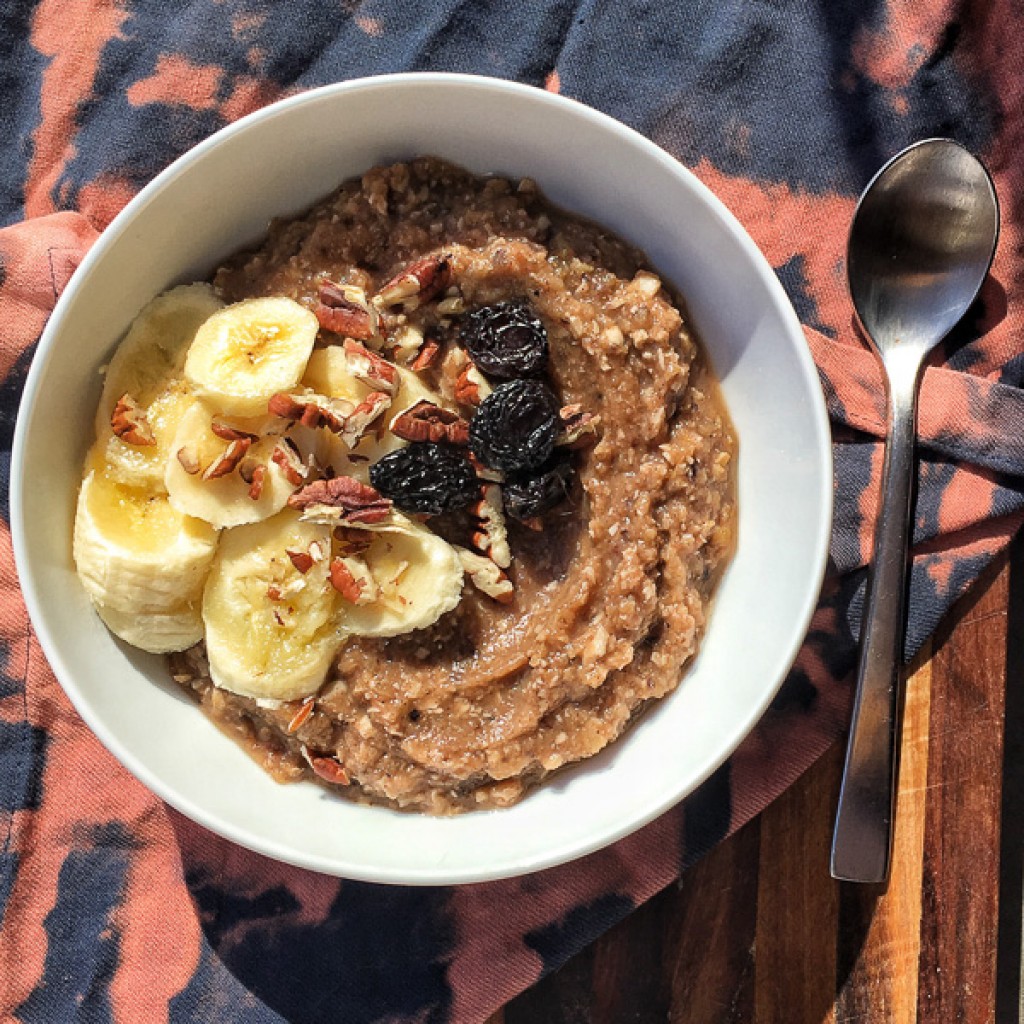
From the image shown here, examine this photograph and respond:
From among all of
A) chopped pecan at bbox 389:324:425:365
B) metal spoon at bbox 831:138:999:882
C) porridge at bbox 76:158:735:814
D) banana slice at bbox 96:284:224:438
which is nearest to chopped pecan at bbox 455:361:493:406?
porridge at bbox 76:158:735:814

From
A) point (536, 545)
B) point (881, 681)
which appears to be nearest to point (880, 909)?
point (881, 681)

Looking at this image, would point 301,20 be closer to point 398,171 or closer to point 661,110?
point 398,171

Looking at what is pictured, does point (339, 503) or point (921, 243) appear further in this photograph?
point (921, 243)

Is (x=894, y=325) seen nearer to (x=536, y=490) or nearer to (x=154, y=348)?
(x=536, y=490)

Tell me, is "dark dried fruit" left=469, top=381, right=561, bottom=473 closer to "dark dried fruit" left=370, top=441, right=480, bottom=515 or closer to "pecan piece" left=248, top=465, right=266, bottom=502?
"dark dried fruit" left=370, top=441, right=480, bottom=515

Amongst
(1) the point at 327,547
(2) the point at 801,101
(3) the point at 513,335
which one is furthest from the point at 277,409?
(2) the point at 801,101

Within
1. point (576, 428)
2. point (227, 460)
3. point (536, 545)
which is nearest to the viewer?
point (227, 460)

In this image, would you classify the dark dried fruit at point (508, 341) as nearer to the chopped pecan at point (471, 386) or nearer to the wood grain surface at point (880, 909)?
the chopped pecan at point (471, 386)
